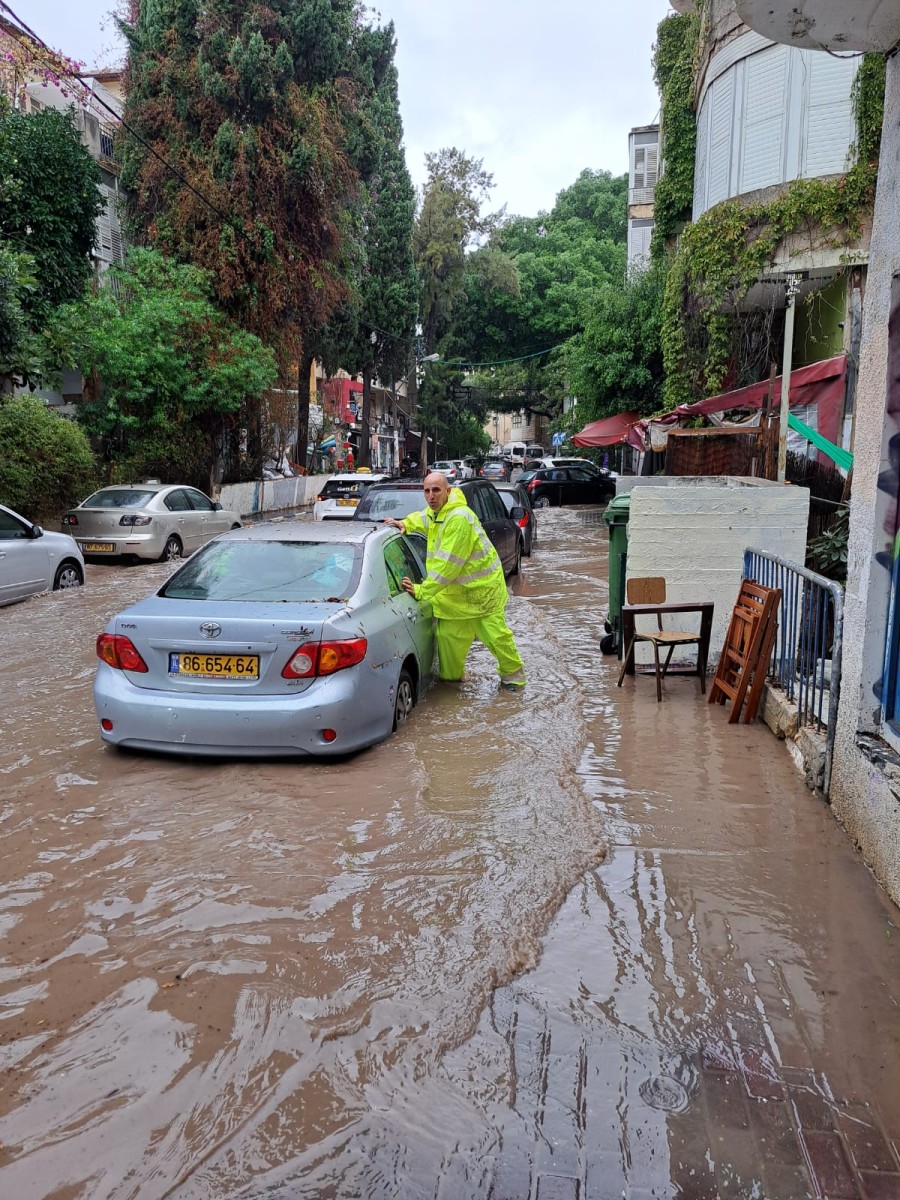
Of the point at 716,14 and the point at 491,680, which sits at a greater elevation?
the point at 716,14

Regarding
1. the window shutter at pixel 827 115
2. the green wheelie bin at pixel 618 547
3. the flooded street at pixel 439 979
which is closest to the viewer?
the flooded street at pixel 439 979

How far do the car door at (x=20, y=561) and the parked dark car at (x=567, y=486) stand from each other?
2166 centimetres

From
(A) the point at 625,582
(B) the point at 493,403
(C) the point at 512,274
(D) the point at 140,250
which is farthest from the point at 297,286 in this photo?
(B) the point at 493,403

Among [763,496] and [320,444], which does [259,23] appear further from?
[763,496]

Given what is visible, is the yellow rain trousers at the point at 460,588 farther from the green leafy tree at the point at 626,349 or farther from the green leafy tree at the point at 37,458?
the green leafy tree at the point at 626,349

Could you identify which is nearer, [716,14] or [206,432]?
[716,14]

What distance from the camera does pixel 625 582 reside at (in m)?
8.84

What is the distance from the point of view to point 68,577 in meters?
12.9

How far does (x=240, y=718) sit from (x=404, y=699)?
1482 millimetres

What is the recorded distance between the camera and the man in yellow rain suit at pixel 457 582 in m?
7.09

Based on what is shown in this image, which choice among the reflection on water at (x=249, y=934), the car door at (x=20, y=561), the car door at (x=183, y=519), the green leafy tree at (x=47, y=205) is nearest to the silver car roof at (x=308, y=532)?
the reflection on water at (x=249, y=934)

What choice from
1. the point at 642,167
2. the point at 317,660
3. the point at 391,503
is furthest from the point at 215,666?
the point at 642,167

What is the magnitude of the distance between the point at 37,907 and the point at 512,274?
46403 mm

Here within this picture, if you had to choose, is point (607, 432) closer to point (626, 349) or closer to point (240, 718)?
point (626, 349)
